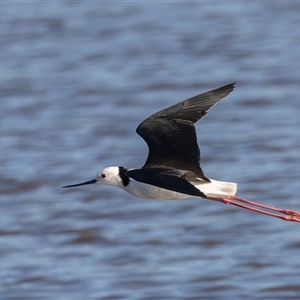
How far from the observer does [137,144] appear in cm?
1090

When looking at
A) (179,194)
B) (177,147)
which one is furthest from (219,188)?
(177,147)

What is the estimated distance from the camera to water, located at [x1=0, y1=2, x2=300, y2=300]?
8.34 meters

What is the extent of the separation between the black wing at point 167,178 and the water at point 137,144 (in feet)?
4.89

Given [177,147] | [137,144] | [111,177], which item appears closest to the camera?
[177,147]

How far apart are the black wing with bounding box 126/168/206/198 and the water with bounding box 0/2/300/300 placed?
4.89 ft

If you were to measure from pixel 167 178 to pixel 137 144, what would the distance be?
455 centimetres

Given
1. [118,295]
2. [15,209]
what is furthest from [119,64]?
[118,295]

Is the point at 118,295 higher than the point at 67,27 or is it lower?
lower

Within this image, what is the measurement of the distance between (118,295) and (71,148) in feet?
11.0

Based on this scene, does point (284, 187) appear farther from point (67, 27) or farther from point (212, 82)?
point (67, 27)

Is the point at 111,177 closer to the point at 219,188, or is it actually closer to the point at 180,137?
the point at 180,137

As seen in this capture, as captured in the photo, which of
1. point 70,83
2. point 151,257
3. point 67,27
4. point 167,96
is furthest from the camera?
point 67,27

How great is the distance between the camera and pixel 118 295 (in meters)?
7.96

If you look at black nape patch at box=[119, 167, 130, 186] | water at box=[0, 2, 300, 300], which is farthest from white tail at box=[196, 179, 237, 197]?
water at box=[0, 2, 300, 300]
